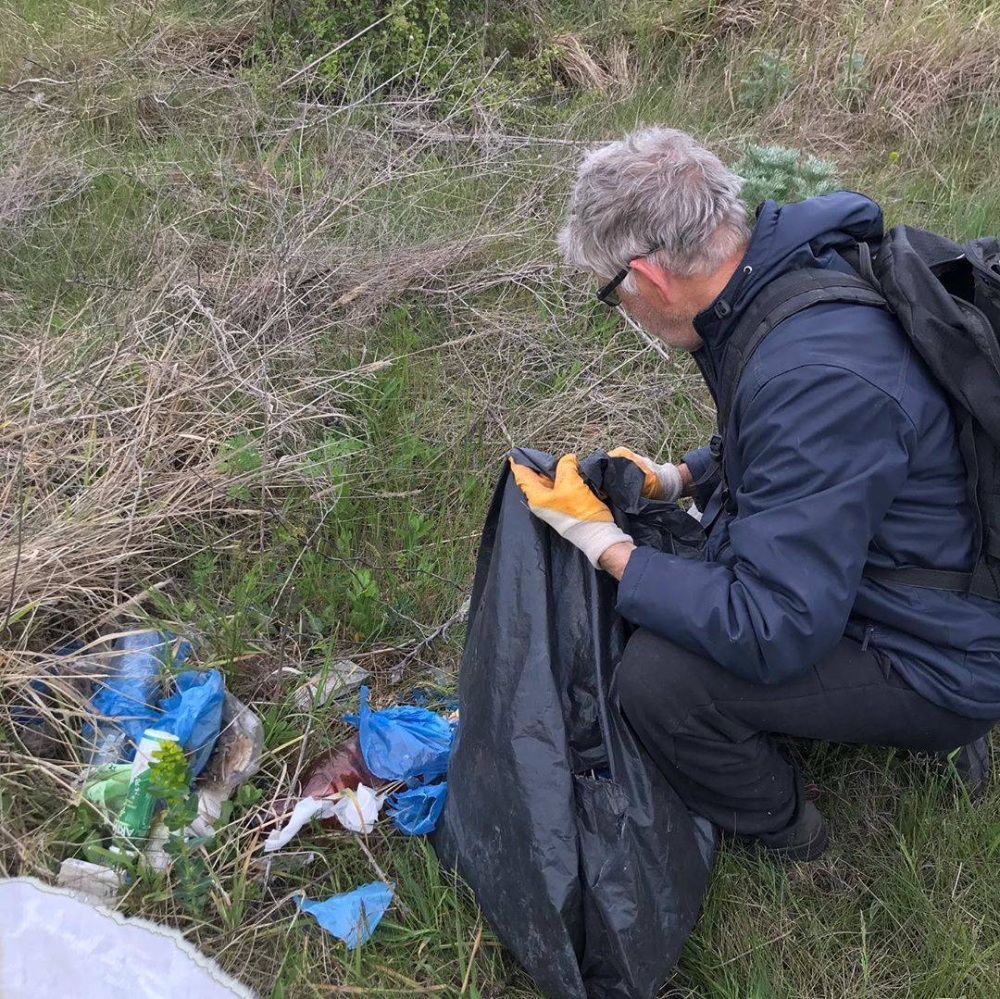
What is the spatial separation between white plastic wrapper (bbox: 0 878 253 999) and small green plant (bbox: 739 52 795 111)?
4788 millimetres

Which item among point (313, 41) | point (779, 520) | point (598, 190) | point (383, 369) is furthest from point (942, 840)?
point (313, 41)

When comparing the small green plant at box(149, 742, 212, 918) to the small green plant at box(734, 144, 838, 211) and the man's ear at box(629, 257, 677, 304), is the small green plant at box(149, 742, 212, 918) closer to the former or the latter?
the man's ear at box(629, 257, 677, 304)

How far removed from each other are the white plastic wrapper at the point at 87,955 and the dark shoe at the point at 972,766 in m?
1.62

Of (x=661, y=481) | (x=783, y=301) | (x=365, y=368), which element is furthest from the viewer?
(x=365, y=368)

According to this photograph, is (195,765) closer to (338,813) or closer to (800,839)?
(338,813)

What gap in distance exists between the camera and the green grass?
2.07 metres

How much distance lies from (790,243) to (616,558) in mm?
696

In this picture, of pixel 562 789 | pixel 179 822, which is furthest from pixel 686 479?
pixel 179 822

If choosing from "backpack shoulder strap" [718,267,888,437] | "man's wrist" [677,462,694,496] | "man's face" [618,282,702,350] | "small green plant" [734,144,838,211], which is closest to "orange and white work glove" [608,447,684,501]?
"man's wrist" [677,462,694,496]

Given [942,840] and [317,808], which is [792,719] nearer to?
[942,840]

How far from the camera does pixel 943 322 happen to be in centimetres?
173

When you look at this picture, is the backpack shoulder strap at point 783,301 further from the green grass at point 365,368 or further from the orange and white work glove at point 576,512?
the green grass at point 365,368

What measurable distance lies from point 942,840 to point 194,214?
349cm

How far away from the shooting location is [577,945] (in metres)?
1.93
